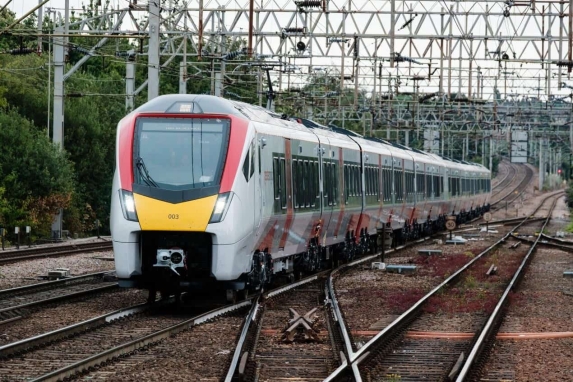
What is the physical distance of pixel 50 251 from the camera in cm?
3141

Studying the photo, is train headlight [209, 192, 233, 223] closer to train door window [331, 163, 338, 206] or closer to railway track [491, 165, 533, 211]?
train door window [331, 163, 338, 206]

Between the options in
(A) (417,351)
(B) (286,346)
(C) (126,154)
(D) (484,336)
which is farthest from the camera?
(C) (126,154)

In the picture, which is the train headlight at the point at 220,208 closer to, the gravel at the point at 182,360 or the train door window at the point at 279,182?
the gravel at the point at 182,360

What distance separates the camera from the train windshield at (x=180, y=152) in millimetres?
16469

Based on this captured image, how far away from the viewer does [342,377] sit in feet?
35.0

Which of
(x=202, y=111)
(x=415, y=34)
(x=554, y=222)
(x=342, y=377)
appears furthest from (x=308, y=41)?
(x=554, y=222)

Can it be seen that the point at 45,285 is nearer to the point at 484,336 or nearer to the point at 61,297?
the point at 61,297

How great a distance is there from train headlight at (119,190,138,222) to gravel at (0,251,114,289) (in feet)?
17.0

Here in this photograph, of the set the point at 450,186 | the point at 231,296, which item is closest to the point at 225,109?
the point at 231,296

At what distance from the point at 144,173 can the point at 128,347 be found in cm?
452

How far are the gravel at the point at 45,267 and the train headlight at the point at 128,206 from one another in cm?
519

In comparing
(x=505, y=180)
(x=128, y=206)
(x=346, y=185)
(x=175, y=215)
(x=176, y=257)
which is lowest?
(x=176, y=257)

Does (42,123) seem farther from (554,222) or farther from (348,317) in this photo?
(348,317)

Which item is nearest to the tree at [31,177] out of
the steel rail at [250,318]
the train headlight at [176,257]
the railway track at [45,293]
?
the steel rail at [250,318]
